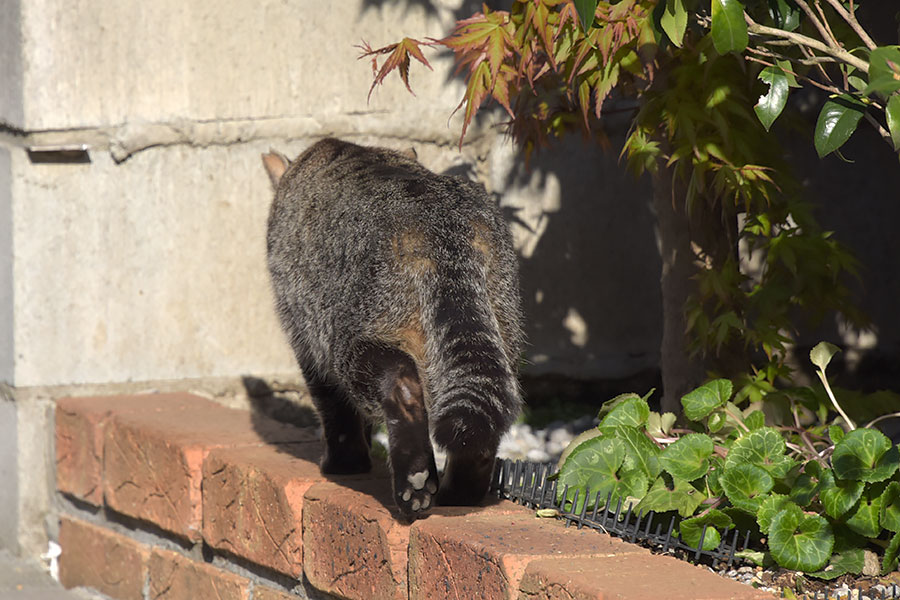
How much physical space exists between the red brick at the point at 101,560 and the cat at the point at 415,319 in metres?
1.15

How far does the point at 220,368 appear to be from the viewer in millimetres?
4602

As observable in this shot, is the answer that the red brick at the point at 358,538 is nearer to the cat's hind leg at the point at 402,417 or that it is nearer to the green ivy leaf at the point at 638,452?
the cat's hind leg at the point at 402,417

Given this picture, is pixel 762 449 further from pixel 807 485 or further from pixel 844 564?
pixel 844 564

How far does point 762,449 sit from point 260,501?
60.8 inches

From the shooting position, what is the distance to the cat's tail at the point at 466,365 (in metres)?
2.49

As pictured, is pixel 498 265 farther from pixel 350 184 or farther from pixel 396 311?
pixel 350 184

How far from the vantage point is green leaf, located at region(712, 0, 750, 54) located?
89.4 inches

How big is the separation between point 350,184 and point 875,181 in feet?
9.52

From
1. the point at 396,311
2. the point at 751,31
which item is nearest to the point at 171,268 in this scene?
the point at 396,311

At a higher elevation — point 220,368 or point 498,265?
point 498,265

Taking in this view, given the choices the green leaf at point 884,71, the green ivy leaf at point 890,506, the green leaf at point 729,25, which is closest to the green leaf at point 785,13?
the green leaf at point 729,25

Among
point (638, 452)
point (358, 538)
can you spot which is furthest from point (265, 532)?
point (638, 452)

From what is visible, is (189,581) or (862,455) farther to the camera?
(189,581)

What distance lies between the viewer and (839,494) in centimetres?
242
